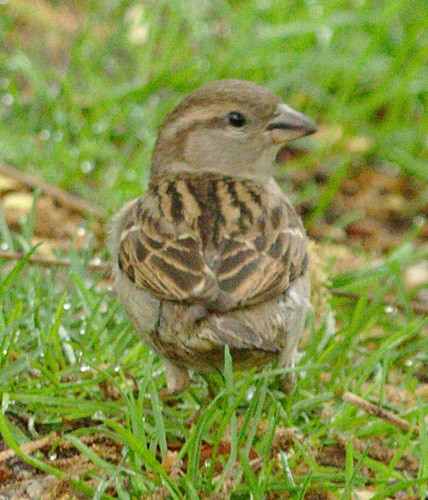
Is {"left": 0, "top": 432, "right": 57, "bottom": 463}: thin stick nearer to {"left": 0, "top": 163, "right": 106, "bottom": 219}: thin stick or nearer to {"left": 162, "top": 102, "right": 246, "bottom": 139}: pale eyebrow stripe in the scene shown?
{"left": 162, "top": 102, "right": 246, "bottom": 139}: pale eyebrow stripe

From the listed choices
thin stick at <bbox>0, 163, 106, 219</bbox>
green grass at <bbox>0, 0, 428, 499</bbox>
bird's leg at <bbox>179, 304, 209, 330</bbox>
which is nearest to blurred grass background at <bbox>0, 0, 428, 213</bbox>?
green grass at <bbox>0, 0, 428, 499</bbox>

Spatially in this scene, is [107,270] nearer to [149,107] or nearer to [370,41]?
[149,107]

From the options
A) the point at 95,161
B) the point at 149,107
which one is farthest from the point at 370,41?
the point at 95,161

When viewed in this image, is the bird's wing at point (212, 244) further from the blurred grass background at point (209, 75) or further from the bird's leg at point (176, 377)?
the blurred grass background at point (209, 75)

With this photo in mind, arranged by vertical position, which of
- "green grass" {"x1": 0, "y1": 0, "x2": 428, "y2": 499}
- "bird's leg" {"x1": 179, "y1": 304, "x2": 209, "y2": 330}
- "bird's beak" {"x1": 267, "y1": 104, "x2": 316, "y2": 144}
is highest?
"bird's beak" {"x1": 267, "y1": 104, "x2": 316, "y2": 144}

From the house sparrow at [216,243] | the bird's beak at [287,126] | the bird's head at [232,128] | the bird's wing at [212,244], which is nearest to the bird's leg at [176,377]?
the house sparrow at [216,243]

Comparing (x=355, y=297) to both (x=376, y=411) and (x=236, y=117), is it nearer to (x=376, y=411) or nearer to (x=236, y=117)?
(x=236, y=117)

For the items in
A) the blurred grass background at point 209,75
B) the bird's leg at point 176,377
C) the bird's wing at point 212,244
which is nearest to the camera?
the bird's wing at point 212,244

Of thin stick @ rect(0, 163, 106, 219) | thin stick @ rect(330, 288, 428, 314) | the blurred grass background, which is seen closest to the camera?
thin stick @ rect(330, 288, 428, 314)
